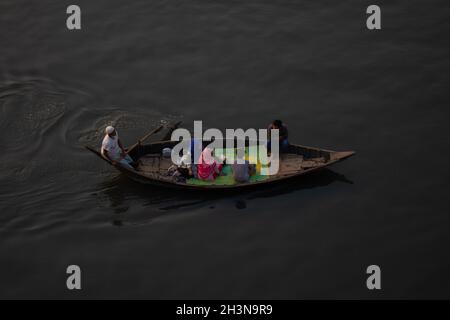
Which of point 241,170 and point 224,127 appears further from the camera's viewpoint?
point 224,127

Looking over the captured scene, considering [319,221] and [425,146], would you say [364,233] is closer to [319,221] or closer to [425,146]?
[319,221]

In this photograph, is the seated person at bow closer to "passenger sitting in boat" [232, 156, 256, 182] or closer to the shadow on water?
"passenger sitting in boat" [232, 156, 256, 182]

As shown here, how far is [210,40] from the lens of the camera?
21.5 meters

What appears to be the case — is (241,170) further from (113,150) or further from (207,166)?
(113,150)

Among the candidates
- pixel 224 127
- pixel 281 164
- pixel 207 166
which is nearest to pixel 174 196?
pixel 207 166

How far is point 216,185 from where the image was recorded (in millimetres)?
15625

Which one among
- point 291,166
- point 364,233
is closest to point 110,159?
point 291,166

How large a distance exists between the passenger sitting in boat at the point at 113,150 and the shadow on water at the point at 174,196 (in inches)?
35.9

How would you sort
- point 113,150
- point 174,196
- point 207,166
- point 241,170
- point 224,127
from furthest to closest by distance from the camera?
point 224,127 → point 174,196 → point 113,150 → point 207,166 → point 241,170

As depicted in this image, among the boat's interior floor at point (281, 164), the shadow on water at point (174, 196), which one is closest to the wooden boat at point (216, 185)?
the boat's interior floor at point (281, 164)

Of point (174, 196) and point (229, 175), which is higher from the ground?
point (229, 175)

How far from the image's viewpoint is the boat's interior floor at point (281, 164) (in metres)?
16.0

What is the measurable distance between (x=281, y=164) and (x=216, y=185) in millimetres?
1955
